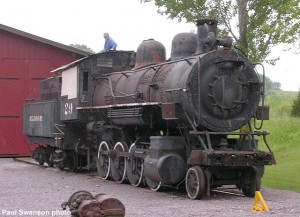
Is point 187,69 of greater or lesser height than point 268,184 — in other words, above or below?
above

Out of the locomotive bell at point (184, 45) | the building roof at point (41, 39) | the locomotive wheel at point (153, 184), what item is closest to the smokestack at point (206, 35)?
the locomotive bell at point (184, 45)

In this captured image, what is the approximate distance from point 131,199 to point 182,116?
200cm

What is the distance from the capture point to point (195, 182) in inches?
441

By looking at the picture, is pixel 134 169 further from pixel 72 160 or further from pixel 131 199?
pixel 72 160

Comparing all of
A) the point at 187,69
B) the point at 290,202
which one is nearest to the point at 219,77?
the point at 187,69

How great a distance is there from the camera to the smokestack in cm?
1202

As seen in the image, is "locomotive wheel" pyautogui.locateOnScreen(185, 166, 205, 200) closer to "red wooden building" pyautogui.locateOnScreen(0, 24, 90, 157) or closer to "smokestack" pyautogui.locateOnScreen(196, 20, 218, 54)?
"smokestack" pyautogui.locateOnScreen(196, 20, 218, 54)

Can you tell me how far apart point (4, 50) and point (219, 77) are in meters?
14.8

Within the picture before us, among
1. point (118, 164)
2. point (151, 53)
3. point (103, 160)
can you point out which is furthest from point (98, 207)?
point (103, 160)

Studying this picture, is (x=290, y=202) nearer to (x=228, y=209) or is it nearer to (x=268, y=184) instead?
(x=228, y=209)

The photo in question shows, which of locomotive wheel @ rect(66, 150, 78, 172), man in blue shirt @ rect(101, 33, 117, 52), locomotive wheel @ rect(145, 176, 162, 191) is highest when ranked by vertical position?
man in blue shirt @ rect(101, 33, 117, 52)

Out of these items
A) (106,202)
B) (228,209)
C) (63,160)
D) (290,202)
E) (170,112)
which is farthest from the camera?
(63,160)

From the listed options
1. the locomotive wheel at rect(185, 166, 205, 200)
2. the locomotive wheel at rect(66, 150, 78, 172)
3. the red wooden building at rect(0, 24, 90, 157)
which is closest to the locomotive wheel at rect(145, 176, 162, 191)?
the locomotive wheel at rect(185, 166, 205, 200)

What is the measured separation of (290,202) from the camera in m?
10.6
